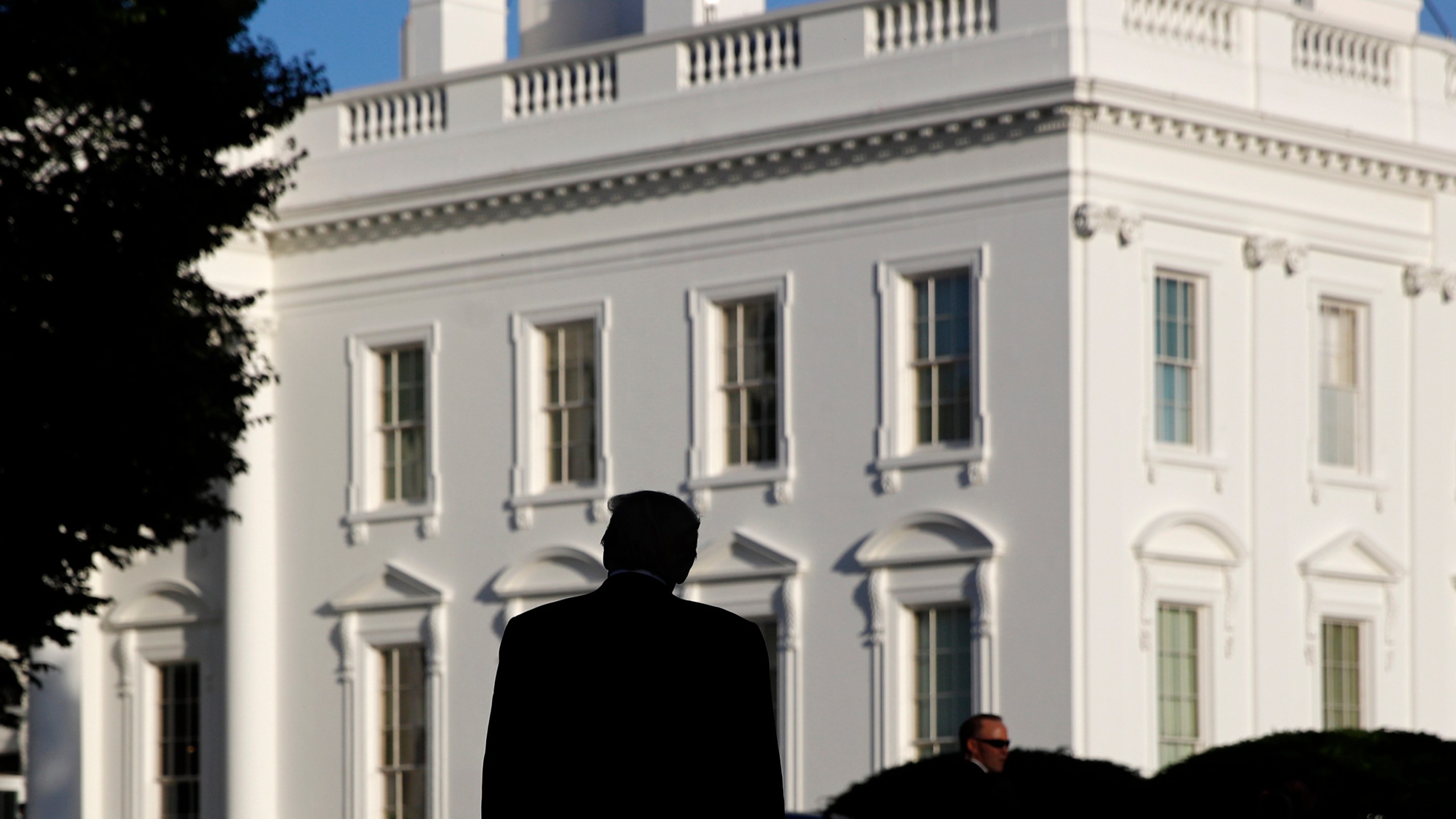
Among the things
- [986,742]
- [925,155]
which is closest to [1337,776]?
[986,742]

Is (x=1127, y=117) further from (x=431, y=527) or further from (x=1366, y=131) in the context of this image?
(x=431, y=527)

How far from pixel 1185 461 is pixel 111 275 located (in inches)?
490

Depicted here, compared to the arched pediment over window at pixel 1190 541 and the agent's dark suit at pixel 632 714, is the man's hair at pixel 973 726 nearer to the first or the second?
the agent's dark suit at pixel 632 714

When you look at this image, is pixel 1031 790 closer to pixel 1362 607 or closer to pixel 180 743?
pixel 1362 607

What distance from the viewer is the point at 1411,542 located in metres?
31.8

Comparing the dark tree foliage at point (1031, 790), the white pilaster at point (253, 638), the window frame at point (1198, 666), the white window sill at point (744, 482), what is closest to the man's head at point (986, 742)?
the dark tree foliage at point (1031, 790)

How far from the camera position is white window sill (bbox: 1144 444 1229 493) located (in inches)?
1163

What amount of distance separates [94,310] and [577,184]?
39.5 ft

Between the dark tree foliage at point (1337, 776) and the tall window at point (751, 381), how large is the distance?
14.9 metres

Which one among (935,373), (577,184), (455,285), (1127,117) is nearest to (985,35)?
(1127,117)

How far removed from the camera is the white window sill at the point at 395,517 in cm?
3434

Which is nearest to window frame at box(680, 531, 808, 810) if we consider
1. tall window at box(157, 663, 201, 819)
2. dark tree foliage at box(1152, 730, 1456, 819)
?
tall window at box(157, 663, 201, 819)

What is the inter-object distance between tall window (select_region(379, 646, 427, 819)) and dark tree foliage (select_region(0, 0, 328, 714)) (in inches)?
427

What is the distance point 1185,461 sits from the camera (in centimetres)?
2975
